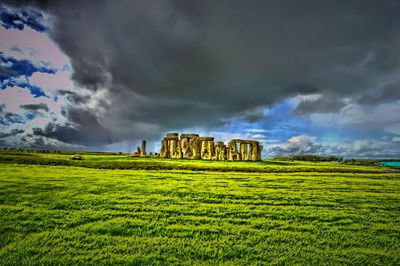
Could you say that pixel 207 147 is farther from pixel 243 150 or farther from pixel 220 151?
pixel 243 150

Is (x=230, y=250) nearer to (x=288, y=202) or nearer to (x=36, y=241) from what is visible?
(x=36, y=241)

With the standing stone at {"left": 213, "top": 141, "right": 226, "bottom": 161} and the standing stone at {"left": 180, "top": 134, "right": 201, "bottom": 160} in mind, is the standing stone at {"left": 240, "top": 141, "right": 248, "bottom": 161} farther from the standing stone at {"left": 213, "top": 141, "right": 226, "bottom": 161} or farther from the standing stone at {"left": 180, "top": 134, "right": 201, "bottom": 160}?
the standing stone at {"left": 180, "top": 134, "right": 201, "bottom": 160}

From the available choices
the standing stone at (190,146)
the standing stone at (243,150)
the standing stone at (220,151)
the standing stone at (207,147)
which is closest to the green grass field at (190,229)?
the standing stone at (190,146)

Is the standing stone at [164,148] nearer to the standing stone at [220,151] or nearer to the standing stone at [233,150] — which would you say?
the standing stone at [220,151]

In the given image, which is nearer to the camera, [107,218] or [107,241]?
[107,241]

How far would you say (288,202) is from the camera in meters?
11.9

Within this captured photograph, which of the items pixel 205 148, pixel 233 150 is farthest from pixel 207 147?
pixel 233 150

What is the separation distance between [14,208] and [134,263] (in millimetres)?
6602

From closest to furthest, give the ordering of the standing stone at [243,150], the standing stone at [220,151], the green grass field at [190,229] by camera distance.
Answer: the green grass field at [190,229], the standing stone at [220,151], the standing stone at [243,150]

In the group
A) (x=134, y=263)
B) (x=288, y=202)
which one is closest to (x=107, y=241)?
(x=134, y=263)

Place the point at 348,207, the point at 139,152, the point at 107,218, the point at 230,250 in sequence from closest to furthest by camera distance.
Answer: the point at 230,250, the point at 107,218, the point at 348,207, the point at 139,152

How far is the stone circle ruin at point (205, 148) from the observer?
5528cm

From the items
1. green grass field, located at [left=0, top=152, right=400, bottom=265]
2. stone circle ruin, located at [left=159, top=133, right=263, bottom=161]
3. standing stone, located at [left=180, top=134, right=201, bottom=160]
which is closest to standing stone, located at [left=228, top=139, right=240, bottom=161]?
stone circle ruin, located at [left=159, top=133, right=263, bottom=161]

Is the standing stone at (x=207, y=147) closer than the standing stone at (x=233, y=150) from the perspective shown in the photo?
Yes
